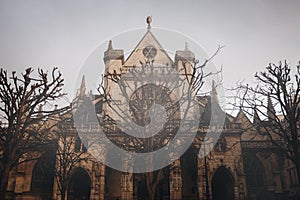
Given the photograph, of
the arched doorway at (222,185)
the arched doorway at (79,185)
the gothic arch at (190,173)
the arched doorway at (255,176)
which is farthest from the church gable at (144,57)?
the arched doorway at (255,176)

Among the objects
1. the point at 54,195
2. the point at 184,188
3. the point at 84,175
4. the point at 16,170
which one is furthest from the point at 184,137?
the point at 16,170

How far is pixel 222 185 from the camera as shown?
96.3ft

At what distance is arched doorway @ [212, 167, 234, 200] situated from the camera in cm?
2797

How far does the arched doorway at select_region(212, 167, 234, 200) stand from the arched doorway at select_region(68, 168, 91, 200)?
41.1 ft

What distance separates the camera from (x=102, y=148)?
26.6 meters

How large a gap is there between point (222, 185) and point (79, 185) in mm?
14281

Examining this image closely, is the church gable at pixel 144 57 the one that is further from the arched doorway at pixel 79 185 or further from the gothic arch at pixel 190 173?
the arched doorway at pixel 79 185

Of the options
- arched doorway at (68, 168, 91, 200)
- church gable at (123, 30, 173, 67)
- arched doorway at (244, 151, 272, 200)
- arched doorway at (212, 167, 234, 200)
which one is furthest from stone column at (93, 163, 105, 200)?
arched doorway at (244, 151, 272, 200)

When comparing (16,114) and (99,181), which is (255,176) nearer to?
(99,181)

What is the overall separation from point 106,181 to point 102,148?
3845mm

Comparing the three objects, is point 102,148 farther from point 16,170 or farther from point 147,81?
point 147,81

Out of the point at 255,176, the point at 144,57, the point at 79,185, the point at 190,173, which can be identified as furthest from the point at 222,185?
the point at 144,57

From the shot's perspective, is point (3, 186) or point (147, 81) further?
point (147, 81)

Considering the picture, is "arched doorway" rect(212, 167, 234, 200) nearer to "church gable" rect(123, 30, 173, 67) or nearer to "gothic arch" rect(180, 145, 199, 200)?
"gothic arch" rect(180, 145, 199, 200)
